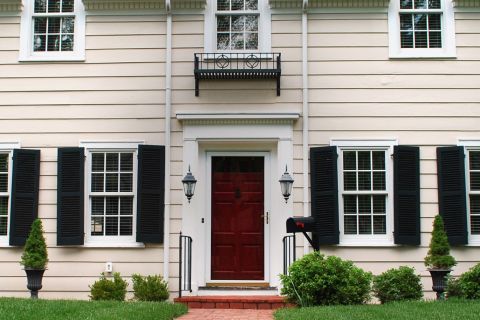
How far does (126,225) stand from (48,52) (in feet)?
10.8

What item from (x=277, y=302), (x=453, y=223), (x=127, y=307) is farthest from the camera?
(x=453, y=223)

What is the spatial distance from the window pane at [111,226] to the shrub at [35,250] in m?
1.05

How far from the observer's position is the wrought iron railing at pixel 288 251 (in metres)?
10.2

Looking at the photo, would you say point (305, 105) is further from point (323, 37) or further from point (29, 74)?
point (29, 74)

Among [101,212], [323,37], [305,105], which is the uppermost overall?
[323,37]

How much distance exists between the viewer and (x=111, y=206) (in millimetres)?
10766

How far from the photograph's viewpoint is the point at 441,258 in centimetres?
984

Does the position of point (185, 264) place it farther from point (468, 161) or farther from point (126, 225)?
point (468, 161)

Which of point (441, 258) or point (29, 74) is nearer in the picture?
point (441, 258)

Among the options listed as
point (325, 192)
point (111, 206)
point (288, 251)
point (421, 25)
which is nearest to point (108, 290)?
point (111, 206)

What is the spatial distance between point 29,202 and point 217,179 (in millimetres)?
3148

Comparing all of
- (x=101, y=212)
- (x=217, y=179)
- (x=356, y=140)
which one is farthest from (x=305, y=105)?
(x=101, y=212)

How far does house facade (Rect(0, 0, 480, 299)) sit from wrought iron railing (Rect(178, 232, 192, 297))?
8 centimetres

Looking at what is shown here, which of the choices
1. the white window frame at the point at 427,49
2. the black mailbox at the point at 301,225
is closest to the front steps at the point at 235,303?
the black mailbox at the point at 301,225
